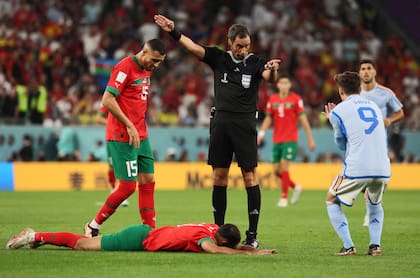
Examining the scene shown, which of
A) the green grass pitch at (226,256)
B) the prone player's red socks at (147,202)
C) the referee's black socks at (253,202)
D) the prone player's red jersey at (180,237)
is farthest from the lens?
the prone player's red socks at (147,202)

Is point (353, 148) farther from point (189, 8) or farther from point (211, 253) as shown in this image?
point (189, 8)

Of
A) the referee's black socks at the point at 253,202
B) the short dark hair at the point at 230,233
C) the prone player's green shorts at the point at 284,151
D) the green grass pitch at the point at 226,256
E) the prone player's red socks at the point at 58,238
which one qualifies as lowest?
the green grass pitch at the point at 226,256

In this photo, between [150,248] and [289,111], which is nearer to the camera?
[150,248]

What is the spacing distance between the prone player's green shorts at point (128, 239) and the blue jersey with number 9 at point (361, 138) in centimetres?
231

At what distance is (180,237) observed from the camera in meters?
10.6

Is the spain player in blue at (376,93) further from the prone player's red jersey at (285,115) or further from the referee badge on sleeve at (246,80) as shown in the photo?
the prone player's red jersey at (285,115)

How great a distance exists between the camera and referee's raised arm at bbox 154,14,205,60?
11.4m

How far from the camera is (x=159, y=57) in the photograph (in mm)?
12211

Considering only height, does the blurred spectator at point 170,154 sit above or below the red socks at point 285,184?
above

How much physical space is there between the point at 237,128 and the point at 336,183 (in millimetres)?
1708

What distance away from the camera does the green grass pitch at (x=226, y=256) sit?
9320 mm

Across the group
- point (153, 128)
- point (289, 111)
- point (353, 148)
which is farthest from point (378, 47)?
point (353, 148)

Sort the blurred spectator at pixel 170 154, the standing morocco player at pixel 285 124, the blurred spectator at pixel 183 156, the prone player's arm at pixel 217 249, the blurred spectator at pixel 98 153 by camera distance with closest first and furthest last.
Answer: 1. the prone player's arm at pixel 217 249
2. the standing morocco player at pixel 285 124
3. the blurred spectator at pixel 98 153
4. the blurred spectator at pixel 170 154
5. the blurred spectator at pixel 183 156

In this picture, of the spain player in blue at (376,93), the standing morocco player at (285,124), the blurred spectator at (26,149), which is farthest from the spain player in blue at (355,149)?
the blurred spectator at (26,149)
